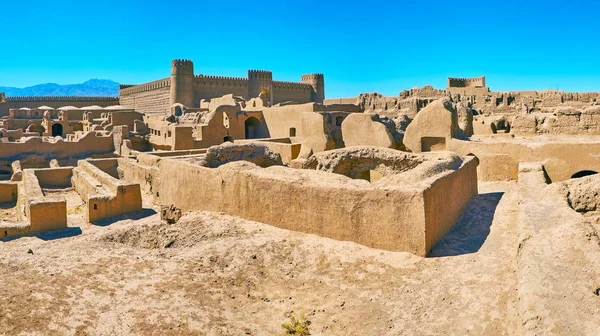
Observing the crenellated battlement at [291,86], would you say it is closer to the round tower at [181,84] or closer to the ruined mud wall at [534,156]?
the round tower at [181,84]

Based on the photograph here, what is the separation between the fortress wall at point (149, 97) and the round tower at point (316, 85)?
13.0m

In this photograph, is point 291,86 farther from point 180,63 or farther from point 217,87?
point 180,63

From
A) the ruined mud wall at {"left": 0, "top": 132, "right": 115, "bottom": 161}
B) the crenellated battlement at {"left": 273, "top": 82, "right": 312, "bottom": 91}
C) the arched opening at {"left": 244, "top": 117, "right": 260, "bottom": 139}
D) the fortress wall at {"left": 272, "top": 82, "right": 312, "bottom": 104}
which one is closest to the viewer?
the ruined mud wall at {"left": 0, "top": 132, "right": 115, "bottom": 161}

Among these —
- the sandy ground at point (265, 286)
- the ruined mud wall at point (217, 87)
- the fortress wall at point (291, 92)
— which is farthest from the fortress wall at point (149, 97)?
the sandy ground at point (265, 286)

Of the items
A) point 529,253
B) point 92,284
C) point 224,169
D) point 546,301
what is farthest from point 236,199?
point 546,301

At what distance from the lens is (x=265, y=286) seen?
517 cm

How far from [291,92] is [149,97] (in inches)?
498

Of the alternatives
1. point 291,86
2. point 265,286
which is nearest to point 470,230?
point 265,286

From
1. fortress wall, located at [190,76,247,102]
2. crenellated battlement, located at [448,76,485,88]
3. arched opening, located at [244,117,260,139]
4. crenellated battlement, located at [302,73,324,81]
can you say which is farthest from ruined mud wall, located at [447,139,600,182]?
crenellated battlement, located at [302,73,324,81]

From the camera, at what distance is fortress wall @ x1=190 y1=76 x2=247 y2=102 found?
3672cm

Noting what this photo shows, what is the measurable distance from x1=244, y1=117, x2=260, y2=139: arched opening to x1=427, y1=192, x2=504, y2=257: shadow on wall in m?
14.1

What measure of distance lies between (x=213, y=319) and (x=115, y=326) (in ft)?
2.79

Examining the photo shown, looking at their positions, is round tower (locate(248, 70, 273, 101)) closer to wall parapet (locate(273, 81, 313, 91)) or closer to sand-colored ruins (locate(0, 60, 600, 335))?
wall parapet (locate(273, 81, 313, 91))

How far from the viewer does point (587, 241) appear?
13.3 ft
